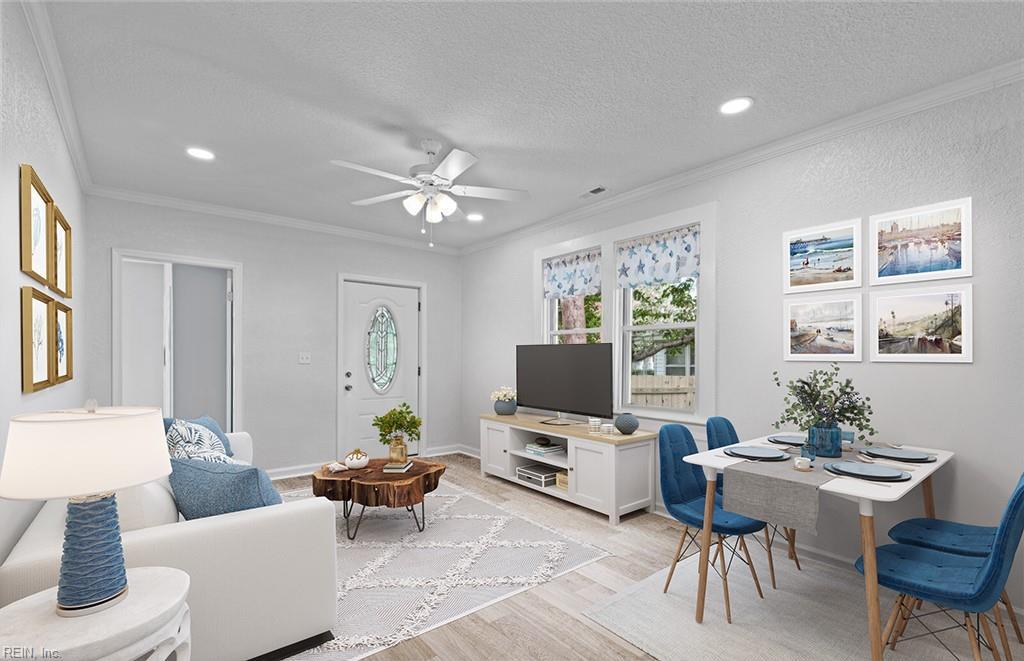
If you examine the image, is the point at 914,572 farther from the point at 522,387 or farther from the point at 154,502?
the point at 522,387

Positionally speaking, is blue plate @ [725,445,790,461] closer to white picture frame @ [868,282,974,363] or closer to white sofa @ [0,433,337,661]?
white picture frame @ [868,282,974,363]

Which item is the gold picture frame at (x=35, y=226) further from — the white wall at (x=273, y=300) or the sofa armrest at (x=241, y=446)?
the white wall at (x=273, y=300)

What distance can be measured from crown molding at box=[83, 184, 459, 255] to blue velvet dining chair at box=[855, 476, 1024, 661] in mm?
5047

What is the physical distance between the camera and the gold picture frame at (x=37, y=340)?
190cm

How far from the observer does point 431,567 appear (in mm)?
2934

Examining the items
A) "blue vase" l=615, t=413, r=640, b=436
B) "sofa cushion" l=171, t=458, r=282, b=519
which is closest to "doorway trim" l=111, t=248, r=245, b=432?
"sofa cushion" l=171, t=458, r=282, b=519

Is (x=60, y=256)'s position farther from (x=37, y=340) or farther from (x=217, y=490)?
(x=217, y=490)

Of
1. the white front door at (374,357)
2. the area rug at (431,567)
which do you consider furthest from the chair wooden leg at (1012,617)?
the white front door at (374,357)

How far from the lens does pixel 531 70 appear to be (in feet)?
7.86

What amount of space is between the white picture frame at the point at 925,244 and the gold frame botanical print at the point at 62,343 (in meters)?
4.33

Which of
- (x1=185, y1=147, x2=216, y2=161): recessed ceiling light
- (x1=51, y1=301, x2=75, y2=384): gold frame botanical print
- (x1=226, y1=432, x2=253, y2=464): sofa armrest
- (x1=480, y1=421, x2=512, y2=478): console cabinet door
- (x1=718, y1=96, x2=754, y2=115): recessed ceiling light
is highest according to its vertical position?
(x1=718, y1=96, x2=754, y2=115): recessed ceiling light

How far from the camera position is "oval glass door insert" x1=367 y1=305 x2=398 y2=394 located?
5672mm

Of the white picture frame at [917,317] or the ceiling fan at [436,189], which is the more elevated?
the ceiling fan at [436,189]

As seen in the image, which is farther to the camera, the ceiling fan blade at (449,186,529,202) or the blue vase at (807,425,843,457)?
the ceiling fan blade at (449,186,529,202)
